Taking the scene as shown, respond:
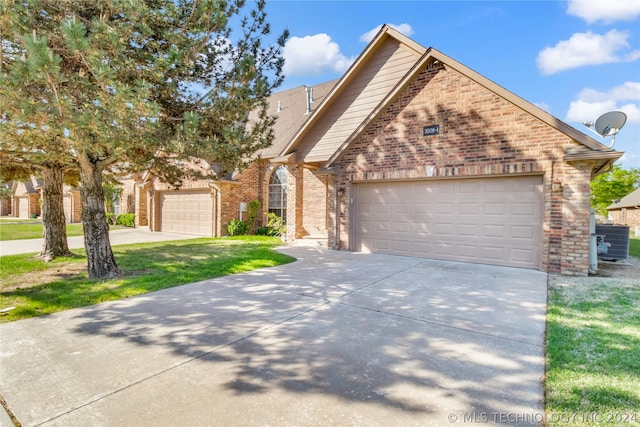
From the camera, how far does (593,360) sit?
3.20 meters

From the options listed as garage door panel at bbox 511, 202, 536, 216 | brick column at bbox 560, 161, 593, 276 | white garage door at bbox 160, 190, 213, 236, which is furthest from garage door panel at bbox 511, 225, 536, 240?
white garage door at bbox 160, 190, 213, 236

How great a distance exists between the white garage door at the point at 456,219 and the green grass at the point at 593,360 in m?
2.55

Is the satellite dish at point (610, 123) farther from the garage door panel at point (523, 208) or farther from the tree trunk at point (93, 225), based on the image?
the tree trunk at point (93, 225)

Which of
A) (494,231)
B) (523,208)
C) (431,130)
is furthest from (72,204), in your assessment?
(523,208)

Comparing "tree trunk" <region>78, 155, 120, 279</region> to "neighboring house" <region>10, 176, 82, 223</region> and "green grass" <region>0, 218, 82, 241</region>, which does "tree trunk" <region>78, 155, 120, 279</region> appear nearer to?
"green grass" <region>0, 218, 82, 241</region>

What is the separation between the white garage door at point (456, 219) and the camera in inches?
310

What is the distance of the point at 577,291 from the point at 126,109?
27.9 ft

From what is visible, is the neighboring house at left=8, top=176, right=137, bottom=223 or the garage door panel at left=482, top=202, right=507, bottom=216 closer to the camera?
the garage door panel at left=482, top=202, right=507, bottom=216

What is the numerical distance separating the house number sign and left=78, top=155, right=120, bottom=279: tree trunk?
817 centimetres

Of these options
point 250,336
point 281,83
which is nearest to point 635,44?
point 281,83

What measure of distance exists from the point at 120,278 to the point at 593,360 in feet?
25.5

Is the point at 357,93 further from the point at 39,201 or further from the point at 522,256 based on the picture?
the point at 39,201

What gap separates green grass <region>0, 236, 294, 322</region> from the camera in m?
5.20

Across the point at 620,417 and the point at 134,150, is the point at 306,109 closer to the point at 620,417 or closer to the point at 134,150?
the point at 134,150
